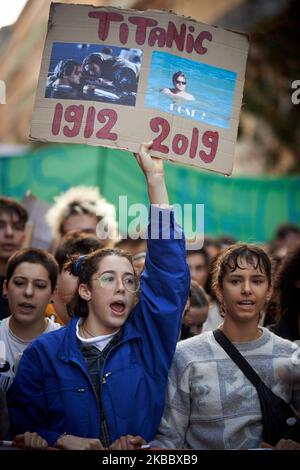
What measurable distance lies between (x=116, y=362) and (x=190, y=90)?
1308 millimetres

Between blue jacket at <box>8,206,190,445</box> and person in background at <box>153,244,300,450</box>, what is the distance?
84mm

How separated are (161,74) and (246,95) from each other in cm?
1024

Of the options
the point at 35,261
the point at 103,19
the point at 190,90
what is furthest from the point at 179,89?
the point at 35,261

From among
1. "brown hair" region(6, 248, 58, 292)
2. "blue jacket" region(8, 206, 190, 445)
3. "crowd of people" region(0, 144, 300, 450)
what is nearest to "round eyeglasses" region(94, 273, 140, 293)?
"crowd of people" region(0, 144, 300, 450)

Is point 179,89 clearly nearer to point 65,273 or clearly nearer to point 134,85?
point 134,85

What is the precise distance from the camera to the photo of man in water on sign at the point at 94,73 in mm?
4273

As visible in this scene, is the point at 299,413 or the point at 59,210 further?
the point at 59,210

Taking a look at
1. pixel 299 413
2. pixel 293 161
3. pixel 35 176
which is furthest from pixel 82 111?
pixel 293 161

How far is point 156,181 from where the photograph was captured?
398 centimetres

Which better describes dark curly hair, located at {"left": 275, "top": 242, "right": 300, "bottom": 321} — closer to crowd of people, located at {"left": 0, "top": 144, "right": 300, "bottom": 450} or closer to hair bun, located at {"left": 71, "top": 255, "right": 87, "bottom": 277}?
crowd of people, located at {"left": 0, "top": 144, "right": 300, "bottom": 450}

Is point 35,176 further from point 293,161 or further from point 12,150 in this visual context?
point 293,161

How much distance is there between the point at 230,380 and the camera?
3891 millimetres

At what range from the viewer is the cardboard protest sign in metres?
4.24

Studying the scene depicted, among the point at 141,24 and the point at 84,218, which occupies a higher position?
the point at 141,24
